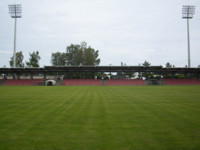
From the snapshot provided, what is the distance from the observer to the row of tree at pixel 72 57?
68188 millimetres

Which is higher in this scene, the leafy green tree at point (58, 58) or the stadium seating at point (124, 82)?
the leafy green tree at point (58, 58)

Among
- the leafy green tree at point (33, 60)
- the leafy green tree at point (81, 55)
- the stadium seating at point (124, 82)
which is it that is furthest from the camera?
the leafy green tree at point (81, 55)

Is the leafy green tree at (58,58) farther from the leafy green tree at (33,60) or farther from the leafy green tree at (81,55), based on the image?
the leafy green tree at (33,60)

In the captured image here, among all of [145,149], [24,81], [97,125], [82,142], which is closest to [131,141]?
[145,149]

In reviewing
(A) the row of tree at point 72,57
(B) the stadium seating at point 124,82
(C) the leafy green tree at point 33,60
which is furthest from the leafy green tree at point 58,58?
(B) the stadium seating at point 124,82

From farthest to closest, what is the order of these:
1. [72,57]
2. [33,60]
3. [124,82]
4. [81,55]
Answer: [72,57] < [81,55] < [33,60] < [124,82]

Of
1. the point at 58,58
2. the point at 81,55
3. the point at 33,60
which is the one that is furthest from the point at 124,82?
the point at 58,58

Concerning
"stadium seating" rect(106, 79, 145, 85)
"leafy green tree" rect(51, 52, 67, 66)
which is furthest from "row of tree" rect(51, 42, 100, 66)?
"stadium seating" rect(106, 79, 145, 85)

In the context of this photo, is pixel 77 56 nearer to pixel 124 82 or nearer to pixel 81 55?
pixel 81 55

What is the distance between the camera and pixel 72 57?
83.5 metres

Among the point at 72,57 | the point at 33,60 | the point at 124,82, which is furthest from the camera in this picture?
the point at 72,57

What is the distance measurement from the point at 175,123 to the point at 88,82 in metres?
44.0

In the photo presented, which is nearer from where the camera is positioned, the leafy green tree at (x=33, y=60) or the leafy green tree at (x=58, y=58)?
the leafy green tree at (x=33, y=60)

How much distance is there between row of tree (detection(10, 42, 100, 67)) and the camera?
68188 millimetres
